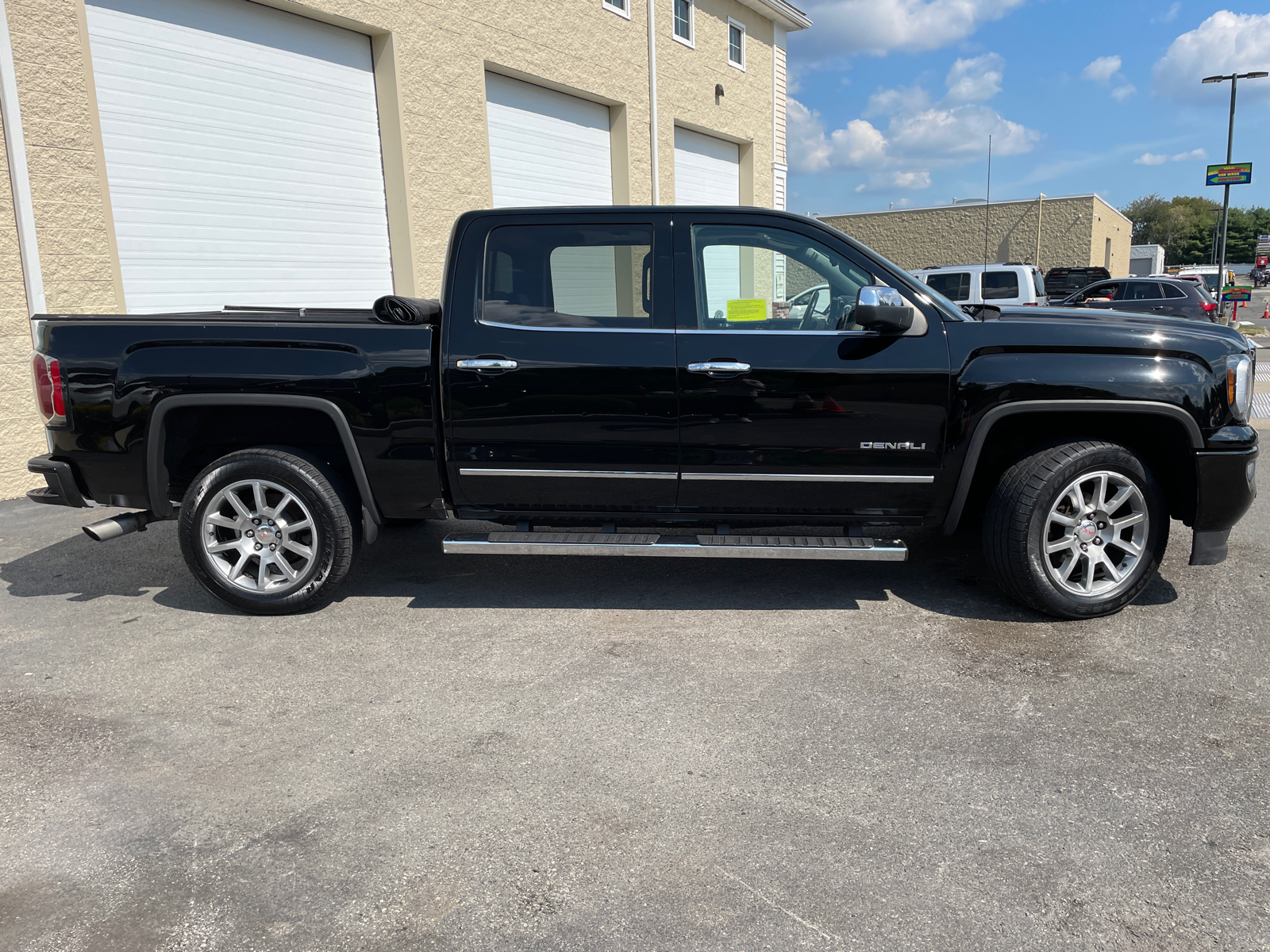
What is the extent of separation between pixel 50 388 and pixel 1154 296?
21807mm

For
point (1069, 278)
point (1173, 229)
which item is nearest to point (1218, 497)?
point (1069, 278)

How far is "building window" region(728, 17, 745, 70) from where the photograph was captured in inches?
654

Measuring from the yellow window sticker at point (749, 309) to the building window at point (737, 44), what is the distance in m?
14.0

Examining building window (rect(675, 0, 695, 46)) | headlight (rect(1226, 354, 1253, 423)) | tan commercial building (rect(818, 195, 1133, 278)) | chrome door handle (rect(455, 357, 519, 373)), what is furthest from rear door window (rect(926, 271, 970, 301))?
tan commercial building (rect(818, 195, 1133, 278))

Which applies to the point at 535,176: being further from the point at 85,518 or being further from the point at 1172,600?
the point at 1172,600

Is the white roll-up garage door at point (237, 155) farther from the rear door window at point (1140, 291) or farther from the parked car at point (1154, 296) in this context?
the rear door window at point (1140, 291)

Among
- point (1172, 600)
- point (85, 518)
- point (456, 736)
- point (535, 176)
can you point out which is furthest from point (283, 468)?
point (535, 176)

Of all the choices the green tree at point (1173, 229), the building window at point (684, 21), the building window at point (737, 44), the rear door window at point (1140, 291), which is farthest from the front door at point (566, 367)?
the green tree at point (1173, 229)

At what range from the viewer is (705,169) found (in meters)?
16.5

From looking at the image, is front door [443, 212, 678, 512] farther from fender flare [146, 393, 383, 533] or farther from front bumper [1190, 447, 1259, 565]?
front bumper [1190, 447, 1259, 565]

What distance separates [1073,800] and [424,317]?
342 cm

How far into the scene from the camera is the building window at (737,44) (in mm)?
16609

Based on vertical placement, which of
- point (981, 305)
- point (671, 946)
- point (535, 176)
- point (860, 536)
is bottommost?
point (671, 946)

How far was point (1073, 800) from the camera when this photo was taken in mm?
2828
